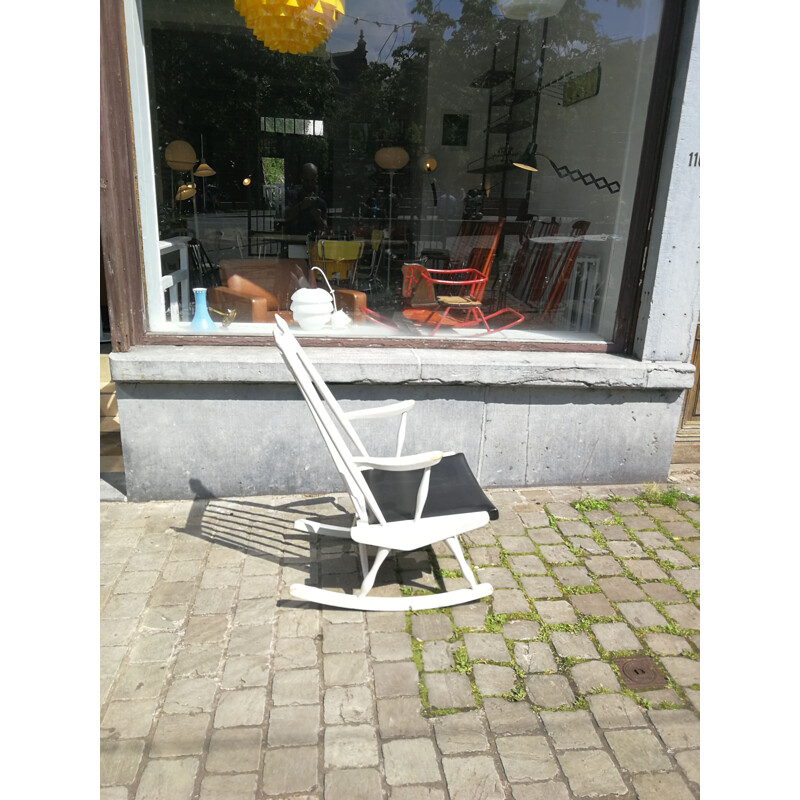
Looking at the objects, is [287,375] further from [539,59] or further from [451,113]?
[451,113]

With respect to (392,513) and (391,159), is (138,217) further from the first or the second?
(391,159)

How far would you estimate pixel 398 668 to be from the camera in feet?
7.83

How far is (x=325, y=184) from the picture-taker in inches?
222

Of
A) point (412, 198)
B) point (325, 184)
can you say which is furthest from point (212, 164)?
point (412, 198)

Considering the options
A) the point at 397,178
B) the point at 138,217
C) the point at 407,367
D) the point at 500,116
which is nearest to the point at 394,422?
the point at 407,367

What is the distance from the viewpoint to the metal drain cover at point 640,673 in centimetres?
234

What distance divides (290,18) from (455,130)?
4.85 m

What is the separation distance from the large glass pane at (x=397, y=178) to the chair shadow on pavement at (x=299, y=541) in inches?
44.0

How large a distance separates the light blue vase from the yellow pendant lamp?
1788 mm

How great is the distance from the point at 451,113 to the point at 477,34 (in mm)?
1962

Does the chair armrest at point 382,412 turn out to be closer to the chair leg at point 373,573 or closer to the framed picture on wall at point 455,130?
the chair leg at point 373,573

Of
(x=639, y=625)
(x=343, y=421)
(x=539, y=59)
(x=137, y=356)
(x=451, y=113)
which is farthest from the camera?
(x=451, y=113)

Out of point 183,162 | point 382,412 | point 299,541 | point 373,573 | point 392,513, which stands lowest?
point 299,541

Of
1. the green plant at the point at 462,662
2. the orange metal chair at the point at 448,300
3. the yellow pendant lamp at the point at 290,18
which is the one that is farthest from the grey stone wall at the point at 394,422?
the yellow pendant lamp at the point at 290,18
